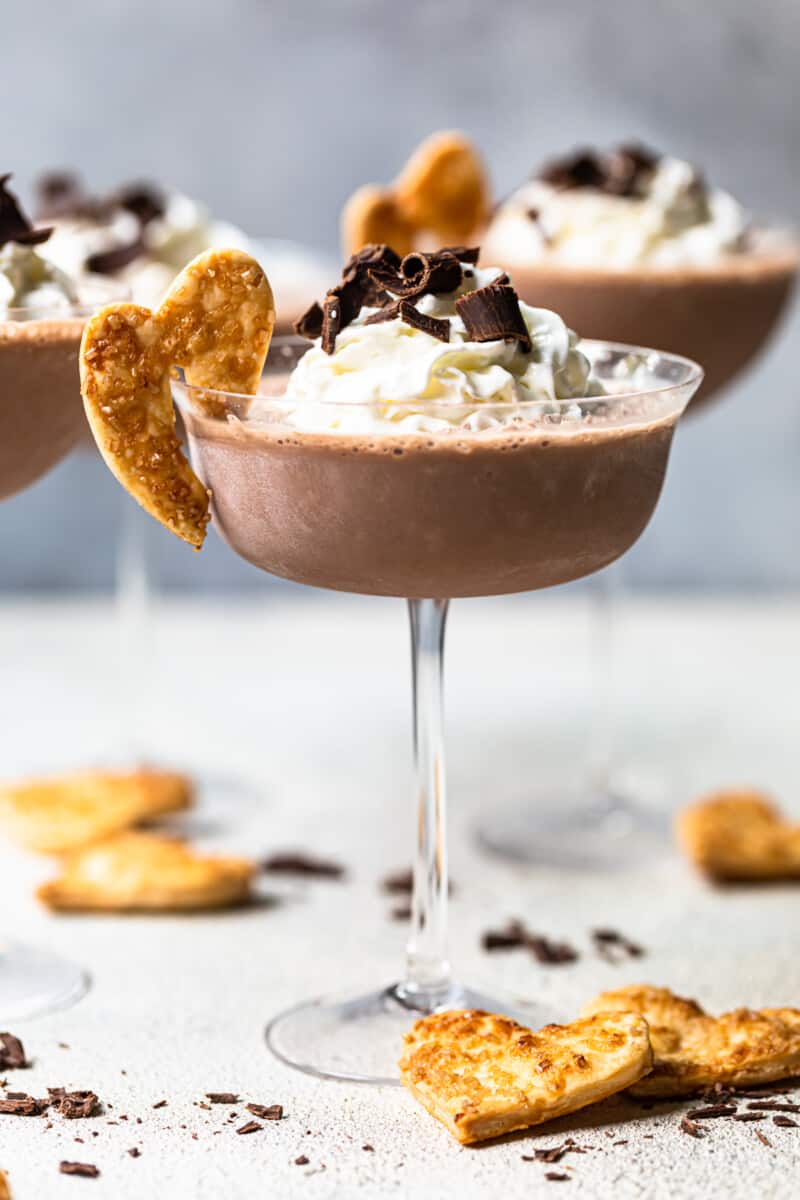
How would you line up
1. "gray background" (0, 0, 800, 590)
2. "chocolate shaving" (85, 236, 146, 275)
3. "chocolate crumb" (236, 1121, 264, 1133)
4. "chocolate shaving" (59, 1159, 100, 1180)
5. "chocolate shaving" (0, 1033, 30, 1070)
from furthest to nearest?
1. "gray background" (0, 0, 800, 590)
2. "chocolate shaving" (85, 236, 146, 275)
3. "chocolate shaving" (0, 1033, 30, 1070)
4. "chocolate crumb" (236, 1121, 264, 1133)
5. "chocolate shaving" (59, 1159, 100, 1180)

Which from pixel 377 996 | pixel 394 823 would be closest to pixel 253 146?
pixel 394 823

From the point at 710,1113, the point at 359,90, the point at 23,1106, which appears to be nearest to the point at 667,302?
the point at 710,1113

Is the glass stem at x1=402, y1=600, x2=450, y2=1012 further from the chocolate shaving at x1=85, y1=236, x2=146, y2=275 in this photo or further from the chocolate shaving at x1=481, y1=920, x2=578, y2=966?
the chocolate shaving at x1=85, y1=236, x2=146, y2=275

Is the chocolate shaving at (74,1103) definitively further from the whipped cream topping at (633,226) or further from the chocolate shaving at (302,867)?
the whipped cream topping at (633,226)

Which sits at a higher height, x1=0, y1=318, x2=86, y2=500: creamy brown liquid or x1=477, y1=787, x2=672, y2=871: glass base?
x1=0, y1=318, x2=86, y2=500: creamy brown liquid

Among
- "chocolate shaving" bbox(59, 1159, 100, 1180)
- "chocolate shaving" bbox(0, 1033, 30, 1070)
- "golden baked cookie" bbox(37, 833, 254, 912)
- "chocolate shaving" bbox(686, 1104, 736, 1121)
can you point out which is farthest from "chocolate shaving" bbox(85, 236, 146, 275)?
"chocolate shaving" bbox(686, 1104, 736, 1121)

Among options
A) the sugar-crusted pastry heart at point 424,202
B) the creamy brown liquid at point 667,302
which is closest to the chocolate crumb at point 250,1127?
the creamy brown liquid at point 667,302
